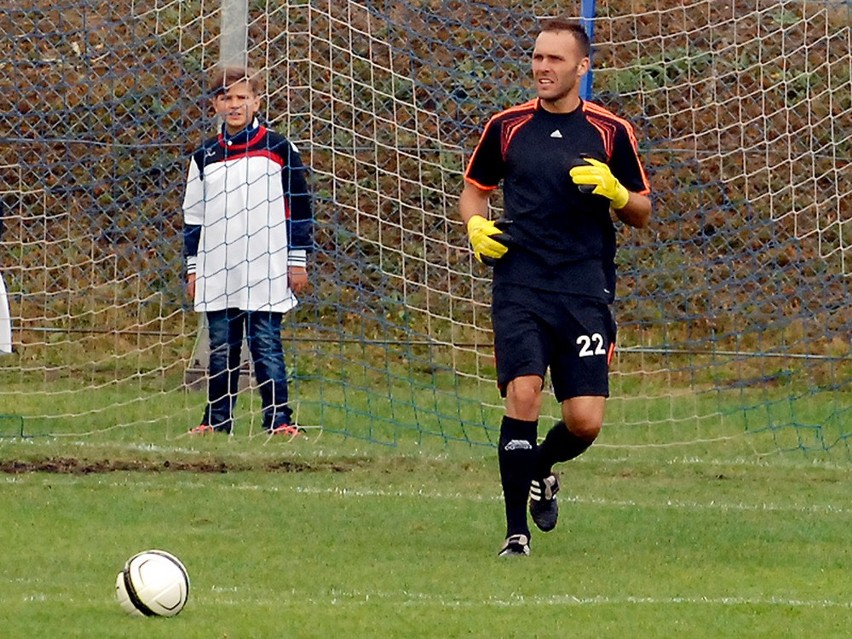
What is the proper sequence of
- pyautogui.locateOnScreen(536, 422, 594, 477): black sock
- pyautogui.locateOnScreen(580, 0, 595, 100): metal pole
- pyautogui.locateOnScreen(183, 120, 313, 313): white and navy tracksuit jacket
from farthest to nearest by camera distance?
1. pyautogui.locateOnScreen(183, 120, 313, 313): white and navy tracksuit jacket
2. pyautogui.locateOnScreen(580, 0, 595, 100): metal pole
3. pyautogui.locateOnScreen(536, 422, 594, 477): black sock

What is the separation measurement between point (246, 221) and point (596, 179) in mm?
4327

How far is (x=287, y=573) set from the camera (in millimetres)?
6855

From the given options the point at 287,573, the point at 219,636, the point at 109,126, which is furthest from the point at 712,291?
the point at 219,636

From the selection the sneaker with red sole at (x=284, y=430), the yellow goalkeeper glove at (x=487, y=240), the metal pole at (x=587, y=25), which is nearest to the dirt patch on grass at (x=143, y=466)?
the sneaker with red sole at (x=284, y=430)

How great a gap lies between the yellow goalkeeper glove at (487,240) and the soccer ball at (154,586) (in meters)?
2.12

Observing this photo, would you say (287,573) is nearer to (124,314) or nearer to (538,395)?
(538,395)

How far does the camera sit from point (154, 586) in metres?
5.82

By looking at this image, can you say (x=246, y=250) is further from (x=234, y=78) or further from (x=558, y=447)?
(x=558, y=447)

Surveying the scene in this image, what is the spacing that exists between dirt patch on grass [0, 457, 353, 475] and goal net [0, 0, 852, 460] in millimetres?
1149

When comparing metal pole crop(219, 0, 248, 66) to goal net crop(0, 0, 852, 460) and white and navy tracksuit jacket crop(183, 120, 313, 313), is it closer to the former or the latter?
goal net crop(0, 0, 852, 460)

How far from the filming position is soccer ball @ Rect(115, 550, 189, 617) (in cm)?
581

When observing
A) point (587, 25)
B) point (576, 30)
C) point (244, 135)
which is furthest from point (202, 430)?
point (576, 30)

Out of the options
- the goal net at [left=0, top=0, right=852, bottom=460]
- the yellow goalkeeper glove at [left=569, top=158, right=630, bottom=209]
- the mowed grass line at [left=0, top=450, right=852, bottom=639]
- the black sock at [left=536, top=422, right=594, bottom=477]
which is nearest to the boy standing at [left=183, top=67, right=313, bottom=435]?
the goal net at [left=0, top=0, right=852, bottom=460]

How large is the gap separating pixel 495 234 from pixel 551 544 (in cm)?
131
